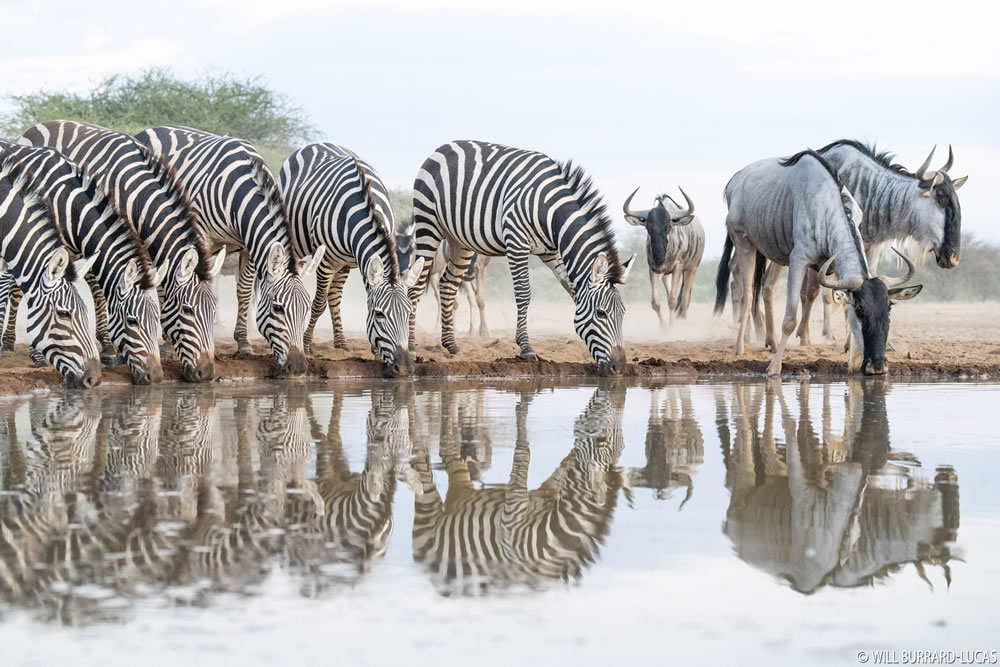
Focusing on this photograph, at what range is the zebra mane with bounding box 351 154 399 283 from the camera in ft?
37.7

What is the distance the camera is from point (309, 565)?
144 inches

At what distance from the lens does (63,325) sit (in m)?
9.77

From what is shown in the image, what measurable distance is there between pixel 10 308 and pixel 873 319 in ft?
29.1

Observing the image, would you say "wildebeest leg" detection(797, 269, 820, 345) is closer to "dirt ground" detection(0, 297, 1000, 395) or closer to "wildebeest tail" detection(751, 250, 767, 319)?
"dirt ground" detection(0, 297, 1000, 395)

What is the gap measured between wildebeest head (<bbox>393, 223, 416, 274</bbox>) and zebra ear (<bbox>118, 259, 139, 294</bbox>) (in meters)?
2.53

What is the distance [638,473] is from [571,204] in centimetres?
711

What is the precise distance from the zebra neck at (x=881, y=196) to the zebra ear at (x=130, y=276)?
8.18 m

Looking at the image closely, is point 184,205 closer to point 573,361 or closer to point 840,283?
point 573,361

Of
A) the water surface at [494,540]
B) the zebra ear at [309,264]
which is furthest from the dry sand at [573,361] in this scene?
the water surface at [494,540]

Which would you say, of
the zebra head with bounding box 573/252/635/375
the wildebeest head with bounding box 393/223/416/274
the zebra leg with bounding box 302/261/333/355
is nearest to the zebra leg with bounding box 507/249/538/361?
the zebra head with bounding box 573/252/635/375

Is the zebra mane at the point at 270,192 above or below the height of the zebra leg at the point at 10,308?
above

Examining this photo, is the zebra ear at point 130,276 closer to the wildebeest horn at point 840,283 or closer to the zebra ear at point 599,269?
the zebra ear at point 599,269

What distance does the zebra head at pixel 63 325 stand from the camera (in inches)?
381

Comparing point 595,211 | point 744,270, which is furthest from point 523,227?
point 744,270
